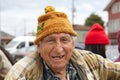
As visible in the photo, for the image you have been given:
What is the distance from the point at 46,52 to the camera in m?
3.20

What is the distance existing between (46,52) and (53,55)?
61 mm

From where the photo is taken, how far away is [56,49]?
3.16 metres

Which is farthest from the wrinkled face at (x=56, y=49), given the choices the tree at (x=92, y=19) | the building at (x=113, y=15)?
the tree at (x=92, y=19)

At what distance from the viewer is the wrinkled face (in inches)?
125

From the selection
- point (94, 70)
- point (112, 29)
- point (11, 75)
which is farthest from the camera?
point (112, 29)

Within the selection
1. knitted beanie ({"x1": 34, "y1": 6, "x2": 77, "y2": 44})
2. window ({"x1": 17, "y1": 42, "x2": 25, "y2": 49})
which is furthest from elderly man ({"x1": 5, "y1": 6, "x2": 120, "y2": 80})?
window ({"x1": 17, "y1": 42, "x2": 25, "y2": 49})

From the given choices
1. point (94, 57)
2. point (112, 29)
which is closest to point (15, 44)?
point (94, 57)

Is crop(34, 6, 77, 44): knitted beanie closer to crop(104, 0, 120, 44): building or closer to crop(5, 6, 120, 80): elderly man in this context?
crop(5, 6, 120, 80): elderly man

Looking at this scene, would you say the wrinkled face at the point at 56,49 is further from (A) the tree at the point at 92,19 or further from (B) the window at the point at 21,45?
(A) the tree at the point at 92,19

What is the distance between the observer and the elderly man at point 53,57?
3141mm

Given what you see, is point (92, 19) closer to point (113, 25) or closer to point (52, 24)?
point (113, 25)

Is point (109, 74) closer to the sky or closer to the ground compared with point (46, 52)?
closer to the ground

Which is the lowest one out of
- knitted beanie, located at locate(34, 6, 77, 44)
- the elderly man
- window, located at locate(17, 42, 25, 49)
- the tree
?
window, located at locate(17, 42, 25, 49)

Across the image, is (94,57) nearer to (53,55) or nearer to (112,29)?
(53,55)
